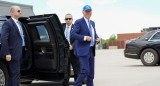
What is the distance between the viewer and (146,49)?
15.2m

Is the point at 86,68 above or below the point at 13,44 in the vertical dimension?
below

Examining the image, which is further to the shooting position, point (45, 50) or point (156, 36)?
point (156, 36)

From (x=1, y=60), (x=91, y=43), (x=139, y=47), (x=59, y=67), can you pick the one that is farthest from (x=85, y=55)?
(x=139, y=47)

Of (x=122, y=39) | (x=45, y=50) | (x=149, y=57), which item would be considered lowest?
(x=122, y=39)

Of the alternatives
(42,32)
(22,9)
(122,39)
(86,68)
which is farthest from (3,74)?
(122,39)

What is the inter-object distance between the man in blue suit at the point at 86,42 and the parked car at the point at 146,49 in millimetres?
8751

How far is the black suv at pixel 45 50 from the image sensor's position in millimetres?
7301

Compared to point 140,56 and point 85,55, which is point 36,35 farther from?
point 140,56

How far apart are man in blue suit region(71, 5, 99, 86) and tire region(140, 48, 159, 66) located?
868cm

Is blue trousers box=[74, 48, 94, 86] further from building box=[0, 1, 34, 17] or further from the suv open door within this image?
building box=[0, 1, 34, 17]

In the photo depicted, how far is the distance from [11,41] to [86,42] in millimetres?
1332

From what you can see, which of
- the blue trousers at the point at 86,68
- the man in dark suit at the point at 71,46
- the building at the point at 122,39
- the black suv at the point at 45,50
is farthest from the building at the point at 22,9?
the building at the point at 122,39

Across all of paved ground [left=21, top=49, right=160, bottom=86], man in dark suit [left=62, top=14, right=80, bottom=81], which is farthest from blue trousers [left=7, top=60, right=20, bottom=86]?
paved ground [left=21, top=49, right=160, bottom=86]

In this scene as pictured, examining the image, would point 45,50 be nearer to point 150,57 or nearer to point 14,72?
point 14,72
